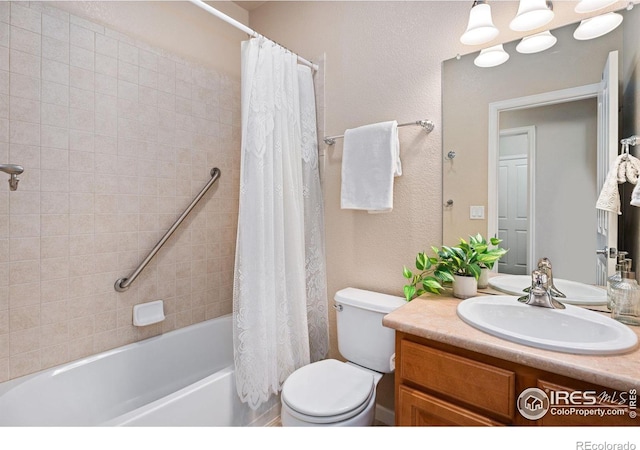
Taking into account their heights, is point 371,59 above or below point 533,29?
above

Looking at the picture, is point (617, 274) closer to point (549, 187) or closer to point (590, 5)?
point (549, 187)

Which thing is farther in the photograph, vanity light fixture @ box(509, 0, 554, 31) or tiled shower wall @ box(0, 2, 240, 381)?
tiled shower wall @ box(0, 2, 240, 381)

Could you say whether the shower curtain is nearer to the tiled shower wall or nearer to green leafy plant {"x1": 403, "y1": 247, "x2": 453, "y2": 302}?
green leafy plant {"x1": 403, "y1": 247, "x2": 453, "y2": 302}

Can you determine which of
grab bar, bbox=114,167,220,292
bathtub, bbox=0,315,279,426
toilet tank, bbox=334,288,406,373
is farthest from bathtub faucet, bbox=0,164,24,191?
toilet tank, bbox=334,288,406,373

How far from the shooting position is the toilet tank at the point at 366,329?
4.95ft

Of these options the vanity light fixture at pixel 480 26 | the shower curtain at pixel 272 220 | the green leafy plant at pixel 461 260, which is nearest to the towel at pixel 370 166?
the shower curtain at pixel 272 220

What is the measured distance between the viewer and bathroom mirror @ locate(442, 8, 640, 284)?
120 cm

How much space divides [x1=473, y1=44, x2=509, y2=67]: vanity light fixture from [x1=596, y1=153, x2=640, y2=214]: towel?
60 centimetres

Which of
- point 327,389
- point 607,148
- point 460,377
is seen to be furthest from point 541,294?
point 327,389

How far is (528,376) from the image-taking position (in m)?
0.87
